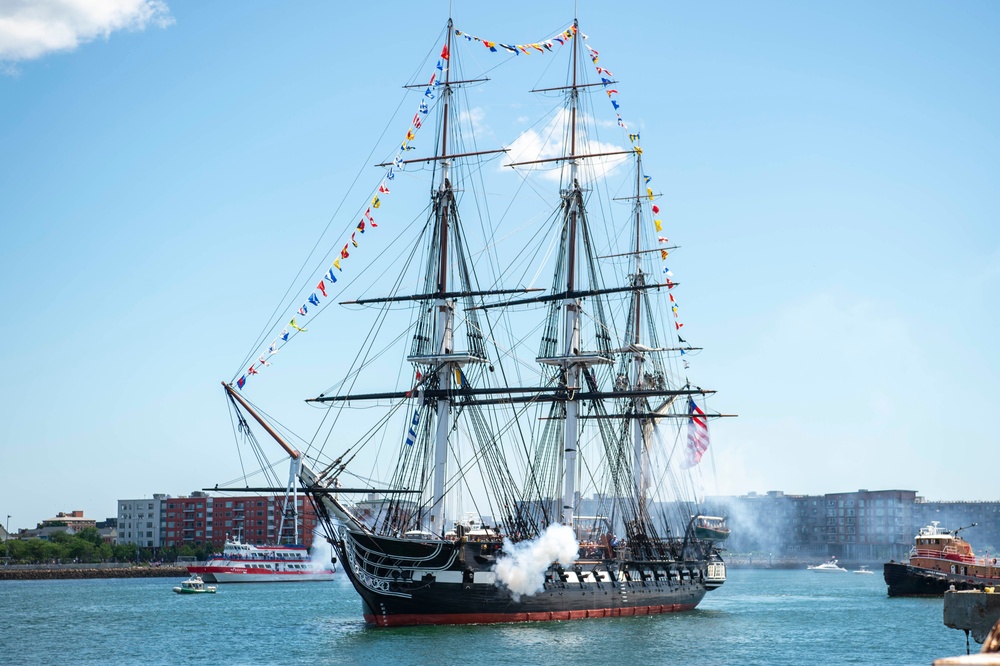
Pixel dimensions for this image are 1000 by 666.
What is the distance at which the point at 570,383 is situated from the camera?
75.2 m

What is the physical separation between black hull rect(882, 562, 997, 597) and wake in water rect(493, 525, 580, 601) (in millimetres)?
42608

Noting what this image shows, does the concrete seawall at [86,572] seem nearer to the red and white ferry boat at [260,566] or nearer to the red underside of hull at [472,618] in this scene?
the red and white ferry boat at [260,566]

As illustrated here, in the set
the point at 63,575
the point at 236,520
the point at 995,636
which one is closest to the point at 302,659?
the point at 995,636

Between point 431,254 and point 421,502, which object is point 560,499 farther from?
point 431,254

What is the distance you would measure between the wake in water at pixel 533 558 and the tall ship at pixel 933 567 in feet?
140

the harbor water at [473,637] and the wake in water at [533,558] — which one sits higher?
the wake in water at [533,558]

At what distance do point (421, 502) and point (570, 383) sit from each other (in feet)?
49.2

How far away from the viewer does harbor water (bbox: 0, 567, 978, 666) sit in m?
50.3

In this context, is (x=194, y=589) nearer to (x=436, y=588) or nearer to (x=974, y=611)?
(x=436, y=588)

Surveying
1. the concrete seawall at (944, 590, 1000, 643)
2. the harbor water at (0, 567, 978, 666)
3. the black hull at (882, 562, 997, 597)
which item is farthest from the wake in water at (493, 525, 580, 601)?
the black hull at (882, 562, 997, 597)

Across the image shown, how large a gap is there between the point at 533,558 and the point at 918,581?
159ft

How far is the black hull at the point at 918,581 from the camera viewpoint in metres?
93.8

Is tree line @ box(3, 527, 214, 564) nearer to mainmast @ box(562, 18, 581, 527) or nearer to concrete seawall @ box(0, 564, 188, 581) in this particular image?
concrete seawall @ box(0, 564, 188, 581)

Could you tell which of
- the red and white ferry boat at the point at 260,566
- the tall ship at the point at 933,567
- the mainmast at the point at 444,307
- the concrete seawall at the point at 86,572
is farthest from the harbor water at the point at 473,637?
the concrete seawall at the point at 86,572
